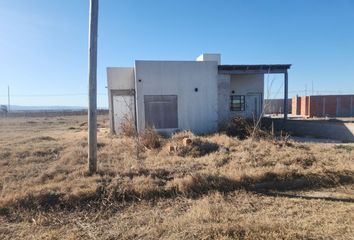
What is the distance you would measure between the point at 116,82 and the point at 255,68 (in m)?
9.04

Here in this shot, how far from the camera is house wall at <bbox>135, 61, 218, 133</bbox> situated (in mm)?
16203

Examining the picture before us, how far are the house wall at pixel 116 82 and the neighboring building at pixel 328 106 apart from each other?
25100mm

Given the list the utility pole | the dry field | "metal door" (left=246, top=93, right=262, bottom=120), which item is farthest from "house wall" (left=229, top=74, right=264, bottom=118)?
the utility pole

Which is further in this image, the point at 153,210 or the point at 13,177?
the point at 13,177

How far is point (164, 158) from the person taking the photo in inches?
362

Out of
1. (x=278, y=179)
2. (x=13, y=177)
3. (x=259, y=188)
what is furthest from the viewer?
(x=13, y=177)

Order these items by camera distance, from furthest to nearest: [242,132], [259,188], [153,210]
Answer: [242,132], [259,188], [153,210]

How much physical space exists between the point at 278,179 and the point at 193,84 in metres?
10.8

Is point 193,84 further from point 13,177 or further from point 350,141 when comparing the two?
point 13,177

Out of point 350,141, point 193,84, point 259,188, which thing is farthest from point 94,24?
point 350,141

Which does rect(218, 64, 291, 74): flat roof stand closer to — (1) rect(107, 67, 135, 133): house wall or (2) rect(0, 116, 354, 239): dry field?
(1) rect(107, 67, 135, 133): house wall

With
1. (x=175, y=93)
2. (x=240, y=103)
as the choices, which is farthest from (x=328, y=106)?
(x=175, y=93)

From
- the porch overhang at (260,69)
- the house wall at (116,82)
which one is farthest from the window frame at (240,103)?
the house wall at (116,82)

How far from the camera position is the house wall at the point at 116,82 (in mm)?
17906
